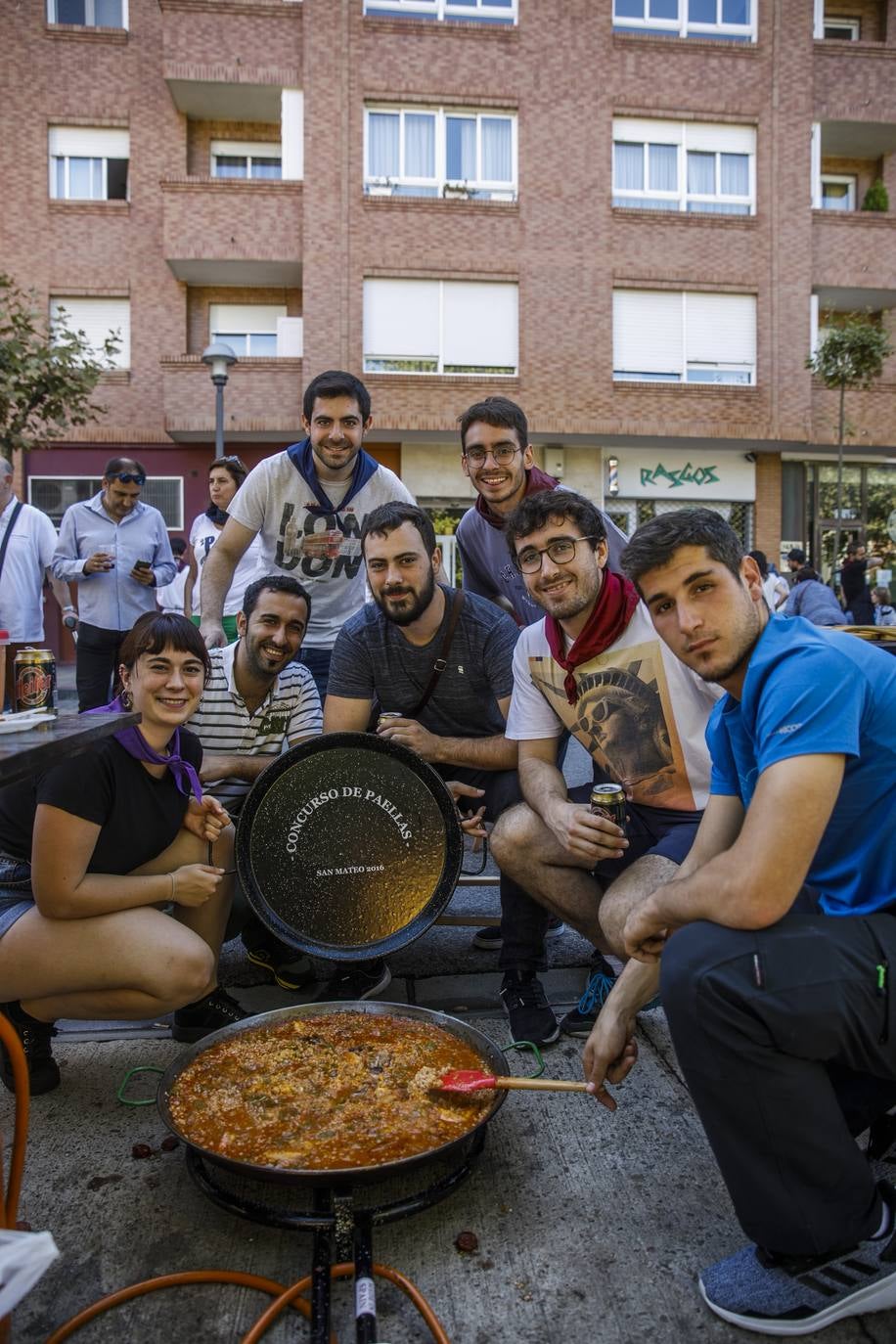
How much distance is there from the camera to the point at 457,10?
717 inches

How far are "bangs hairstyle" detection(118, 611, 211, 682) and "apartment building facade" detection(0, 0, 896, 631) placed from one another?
1475 centimetres

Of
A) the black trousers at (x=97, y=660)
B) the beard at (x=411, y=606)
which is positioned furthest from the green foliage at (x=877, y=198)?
the beard at (x=411, y=606)

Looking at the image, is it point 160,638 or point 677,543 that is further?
point 160,638

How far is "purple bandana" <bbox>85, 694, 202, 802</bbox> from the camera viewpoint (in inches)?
113

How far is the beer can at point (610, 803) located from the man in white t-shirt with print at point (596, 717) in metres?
0.26

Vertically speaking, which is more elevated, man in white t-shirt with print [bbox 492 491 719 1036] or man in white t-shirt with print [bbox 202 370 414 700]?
man in white t-shirt with print [bbox 202 370 414 700]

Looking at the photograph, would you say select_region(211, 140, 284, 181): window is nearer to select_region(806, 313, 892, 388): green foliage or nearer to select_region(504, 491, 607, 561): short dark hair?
select_region(806, 313, 892, 388): green foliage

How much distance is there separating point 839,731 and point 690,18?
21.7m

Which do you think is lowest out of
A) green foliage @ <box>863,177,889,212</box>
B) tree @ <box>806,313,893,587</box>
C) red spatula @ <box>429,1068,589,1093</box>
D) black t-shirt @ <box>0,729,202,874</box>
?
red spatula @ <box>429,1068,589,1093</box>

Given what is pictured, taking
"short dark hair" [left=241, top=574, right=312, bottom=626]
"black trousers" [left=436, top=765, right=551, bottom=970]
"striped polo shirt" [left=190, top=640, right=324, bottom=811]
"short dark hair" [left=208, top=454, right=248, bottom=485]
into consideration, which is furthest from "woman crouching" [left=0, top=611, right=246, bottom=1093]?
"short dark hair" [left=208, top=454, right=248, bottom=485]

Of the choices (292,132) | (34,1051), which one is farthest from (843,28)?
(34,1051)

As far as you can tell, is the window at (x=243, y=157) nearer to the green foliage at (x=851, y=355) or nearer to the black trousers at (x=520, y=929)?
the green foliage at (x=851, y=355)

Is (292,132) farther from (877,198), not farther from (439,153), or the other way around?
(877,198)

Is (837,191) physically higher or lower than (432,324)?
higher
